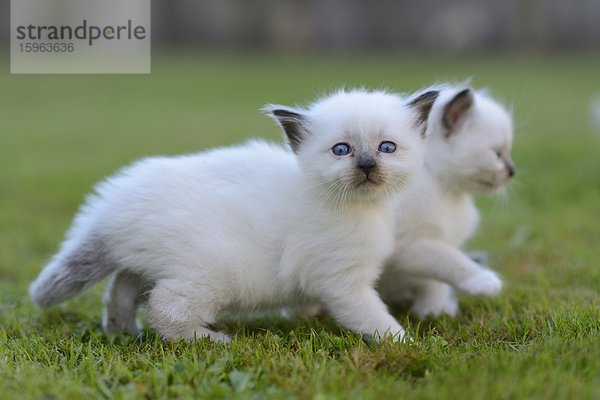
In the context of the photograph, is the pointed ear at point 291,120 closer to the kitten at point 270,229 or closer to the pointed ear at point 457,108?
the kitten at point 270,229

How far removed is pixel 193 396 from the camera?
9.46 ft

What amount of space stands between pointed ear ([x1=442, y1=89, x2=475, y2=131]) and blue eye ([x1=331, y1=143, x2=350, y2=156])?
1.04 meters

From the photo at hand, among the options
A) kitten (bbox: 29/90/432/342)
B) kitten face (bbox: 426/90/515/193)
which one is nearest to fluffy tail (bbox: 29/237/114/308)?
kitten (bbox: 29/90/432/342)

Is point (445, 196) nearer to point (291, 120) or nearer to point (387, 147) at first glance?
point (387, 147)

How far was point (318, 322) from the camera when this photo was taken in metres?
4.02

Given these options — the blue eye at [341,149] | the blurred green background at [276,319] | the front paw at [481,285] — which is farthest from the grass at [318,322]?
the blue eye at [341,149]

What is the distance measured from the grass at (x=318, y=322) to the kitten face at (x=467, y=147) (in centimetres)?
40

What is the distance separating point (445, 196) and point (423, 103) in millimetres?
858

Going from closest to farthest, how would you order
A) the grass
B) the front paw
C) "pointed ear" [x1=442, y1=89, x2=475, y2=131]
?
the grass → the front paw → "pointed ear" [x1=442, y1=89, x2=475, y2=131]

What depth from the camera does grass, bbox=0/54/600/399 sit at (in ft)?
9.55

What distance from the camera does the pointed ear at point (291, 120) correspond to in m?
3.80

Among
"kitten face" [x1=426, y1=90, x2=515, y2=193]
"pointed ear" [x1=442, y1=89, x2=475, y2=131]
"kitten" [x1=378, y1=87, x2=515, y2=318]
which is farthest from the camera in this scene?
"kitten face" [x1=426, y1=90, x2=515, y2=193]

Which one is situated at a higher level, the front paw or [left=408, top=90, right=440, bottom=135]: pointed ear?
[left=408, top=90, right=440, bottom=135]: pointed ear

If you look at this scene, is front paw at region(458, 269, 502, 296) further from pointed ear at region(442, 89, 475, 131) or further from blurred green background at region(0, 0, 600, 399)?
pointed ear at region(442, 89, 475, 131)
